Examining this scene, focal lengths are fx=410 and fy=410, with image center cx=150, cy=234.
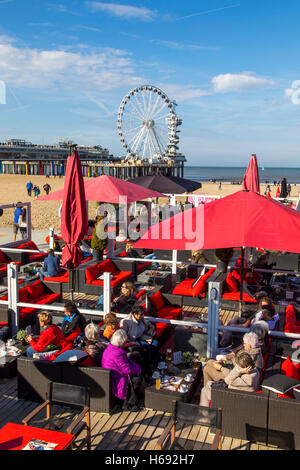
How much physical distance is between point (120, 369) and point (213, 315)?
1529mm

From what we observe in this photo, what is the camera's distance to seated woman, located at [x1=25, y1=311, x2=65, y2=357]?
5.26m

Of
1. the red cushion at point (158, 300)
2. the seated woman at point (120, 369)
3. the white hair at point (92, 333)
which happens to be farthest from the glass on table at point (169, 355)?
the red cushion at point (158, 300)

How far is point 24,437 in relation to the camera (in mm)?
3303

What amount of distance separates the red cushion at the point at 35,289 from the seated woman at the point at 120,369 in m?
3.71

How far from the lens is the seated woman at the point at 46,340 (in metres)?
5.26

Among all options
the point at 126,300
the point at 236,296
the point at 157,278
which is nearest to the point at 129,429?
the point at 126,300

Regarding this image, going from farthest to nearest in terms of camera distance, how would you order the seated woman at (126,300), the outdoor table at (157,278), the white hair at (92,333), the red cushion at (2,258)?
the red cushion at (2,258), the outdoor table at (157,278), the seated woman at (126,300), the white hair at (92,333)

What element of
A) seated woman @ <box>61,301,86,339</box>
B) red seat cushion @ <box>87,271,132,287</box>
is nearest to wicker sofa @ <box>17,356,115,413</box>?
seated woman @ <box>61,301,86,339</box>

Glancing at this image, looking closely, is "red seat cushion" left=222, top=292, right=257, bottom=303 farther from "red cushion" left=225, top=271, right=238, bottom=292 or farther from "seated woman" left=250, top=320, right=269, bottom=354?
"seated woman" left=250, top=320, right=269, bottom=354

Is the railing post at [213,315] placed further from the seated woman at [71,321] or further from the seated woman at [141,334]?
the seated woman at [71,321]

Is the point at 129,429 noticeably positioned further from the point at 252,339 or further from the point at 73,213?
the point at 73,213

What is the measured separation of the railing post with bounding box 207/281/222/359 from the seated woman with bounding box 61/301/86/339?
74.1 inches

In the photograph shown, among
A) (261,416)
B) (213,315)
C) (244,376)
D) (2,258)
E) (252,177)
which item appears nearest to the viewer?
(261,416)

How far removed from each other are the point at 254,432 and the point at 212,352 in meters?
1.57
